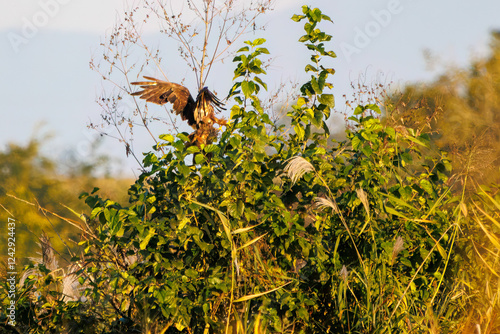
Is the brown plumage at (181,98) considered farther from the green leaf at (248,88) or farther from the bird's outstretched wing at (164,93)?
the green leaf at (248,88)

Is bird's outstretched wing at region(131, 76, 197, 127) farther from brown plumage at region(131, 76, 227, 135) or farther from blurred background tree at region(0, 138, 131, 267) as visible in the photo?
blurred background tree at region(0, 138, 131, 267)

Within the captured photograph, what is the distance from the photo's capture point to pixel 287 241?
350cm

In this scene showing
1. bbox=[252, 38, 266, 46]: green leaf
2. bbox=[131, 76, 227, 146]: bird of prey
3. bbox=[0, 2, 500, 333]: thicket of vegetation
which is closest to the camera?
bbox=[0, 2, 500, 333]: thicket of vegetation

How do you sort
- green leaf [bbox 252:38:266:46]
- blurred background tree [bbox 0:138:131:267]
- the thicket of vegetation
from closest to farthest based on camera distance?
the thicket of vegetation, green leaf [bbox 252:38:266:46], blurred background tree [bbox 0:138:131:267]

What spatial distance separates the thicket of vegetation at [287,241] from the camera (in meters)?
3.40

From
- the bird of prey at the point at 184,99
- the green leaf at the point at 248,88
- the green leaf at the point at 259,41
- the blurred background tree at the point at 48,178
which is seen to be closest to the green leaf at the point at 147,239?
the green leaf at the point at 248,88

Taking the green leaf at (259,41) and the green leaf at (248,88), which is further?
the green leaf at (259,41)

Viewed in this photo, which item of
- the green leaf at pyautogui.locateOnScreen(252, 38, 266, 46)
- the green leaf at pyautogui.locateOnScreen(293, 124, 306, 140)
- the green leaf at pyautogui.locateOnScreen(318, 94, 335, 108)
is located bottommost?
the green leaf at pyautogui.locateOnScreen(293, 124, 306, 140)

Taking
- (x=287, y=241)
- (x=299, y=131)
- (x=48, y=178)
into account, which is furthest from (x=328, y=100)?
(x=48, y=178)

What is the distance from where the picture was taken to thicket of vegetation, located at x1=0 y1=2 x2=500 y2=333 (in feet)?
11.1

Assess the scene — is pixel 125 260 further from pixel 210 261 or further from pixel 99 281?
pixel 210 261

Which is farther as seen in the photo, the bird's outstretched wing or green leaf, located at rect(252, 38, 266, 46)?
the bird's outstretched wing

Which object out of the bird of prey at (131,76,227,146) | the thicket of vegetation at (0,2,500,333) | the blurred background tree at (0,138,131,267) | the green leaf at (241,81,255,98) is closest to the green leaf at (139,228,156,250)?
the thicket of vegetation at (0,2,500,333)

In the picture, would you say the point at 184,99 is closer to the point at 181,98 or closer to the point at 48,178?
the point at 181,98
